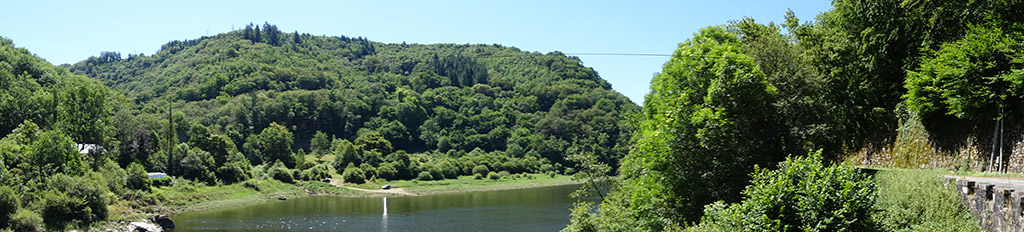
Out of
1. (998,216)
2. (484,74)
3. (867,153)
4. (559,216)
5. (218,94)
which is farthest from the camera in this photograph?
(484,74)

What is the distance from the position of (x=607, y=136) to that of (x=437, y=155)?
3154 centimetres

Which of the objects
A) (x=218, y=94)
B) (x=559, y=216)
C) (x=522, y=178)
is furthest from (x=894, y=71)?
(x=218, y=94)

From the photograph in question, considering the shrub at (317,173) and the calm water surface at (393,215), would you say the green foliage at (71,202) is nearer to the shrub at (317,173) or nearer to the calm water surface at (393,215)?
the calm water surface at (393,215)

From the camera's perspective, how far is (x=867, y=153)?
2389cm

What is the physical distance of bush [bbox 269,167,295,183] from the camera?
8738 cm

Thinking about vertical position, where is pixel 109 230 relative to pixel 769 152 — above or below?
below

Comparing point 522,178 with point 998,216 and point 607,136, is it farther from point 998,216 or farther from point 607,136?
point 998,216

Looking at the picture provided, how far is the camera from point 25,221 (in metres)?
42.8

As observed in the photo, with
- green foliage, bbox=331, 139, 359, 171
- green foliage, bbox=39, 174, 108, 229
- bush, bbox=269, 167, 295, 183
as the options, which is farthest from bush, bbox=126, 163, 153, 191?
green foliage, bbox=331, 139, 359, 171

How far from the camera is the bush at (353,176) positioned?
301 ft

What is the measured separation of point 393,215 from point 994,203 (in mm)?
53875

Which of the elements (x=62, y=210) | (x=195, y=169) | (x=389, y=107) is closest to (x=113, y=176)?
(x=62, y=210)

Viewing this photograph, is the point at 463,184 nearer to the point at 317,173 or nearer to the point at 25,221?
the point at 317,173

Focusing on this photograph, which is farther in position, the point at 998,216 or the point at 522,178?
the point at 522,178
